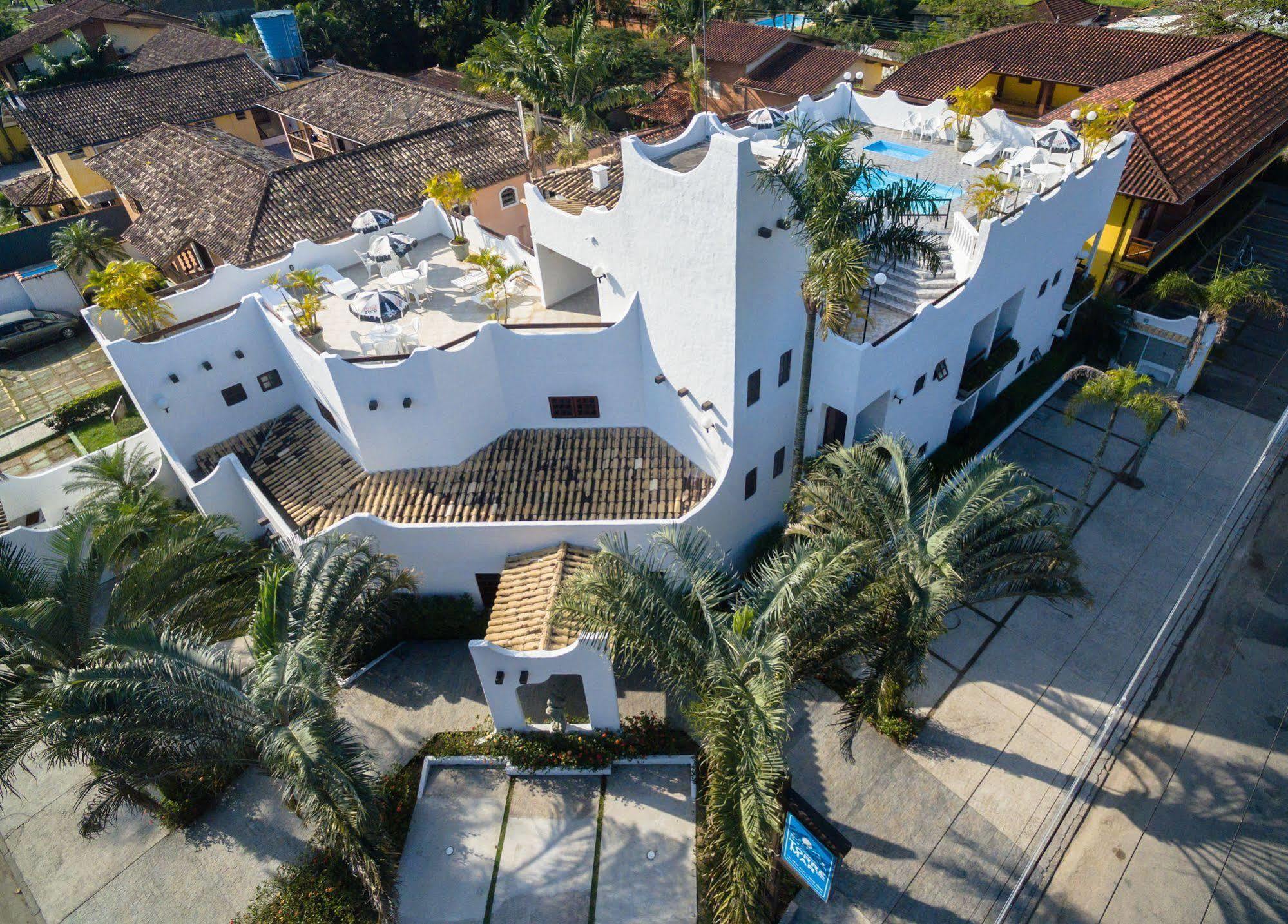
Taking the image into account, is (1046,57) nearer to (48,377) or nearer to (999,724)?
(999,724)

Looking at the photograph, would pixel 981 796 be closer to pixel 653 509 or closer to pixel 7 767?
pixel 653 509

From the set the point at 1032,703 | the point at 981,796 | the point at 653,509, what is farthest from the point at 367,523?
the point at 1032,703

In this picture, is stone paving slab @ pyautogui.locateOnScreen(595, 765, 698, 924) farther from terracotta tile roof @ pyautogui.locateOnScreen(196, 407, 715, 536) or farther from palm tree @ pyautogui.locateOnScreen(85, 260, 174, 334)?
palm tree @ pyautogui.locateOnScreen(85, 260, 174, 334)

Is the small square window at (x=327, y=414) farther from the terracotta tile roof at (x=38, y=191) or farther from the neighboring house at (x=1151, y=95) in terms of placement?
the terracotta tile roof at (x=38, y=191)

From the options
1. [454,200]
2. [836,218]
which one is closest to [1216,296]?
[836,218]

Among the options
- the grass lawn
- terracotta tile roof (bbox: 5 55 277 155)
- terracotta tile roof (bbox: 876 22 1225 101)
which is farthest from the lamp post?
terracotta tile roof (bbox: 5 55 277 155)
